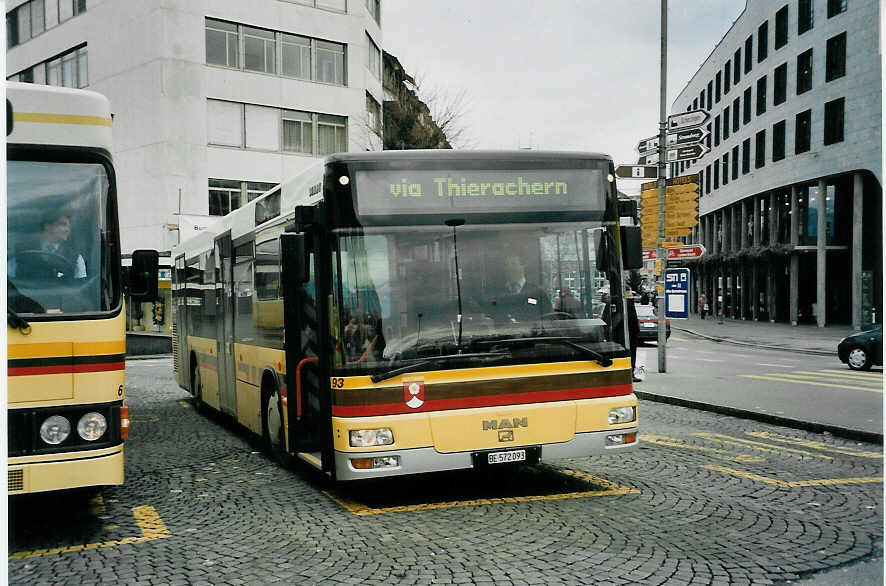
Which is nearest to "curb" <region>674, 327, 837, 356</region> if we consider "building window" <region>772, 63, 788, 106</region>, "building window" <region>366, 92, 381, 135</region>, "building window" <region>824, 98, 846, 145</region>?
"building window" <region>824, 98, 846, 145</region>

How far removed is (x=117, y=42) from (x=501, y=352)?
3391 cm

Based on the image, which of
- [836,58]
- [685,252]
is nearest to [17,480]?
[685,252]

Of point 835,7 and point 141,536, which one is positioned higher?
point 835,7

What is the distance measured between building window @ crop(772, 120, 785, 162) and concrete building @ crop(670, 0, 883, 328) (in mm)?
56

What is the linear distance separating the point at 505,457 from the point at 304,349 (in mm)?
2118

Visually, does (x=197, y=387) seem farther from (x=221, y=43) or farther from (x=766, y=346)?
(x=221, y=43)

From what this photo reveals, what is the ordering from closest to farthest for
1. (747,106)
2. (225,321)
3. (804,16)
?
(225,321) < (804,16) < (747,106)

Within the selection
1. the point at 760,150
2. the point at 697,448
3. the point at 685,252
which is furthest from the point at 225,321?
the point at 760,150

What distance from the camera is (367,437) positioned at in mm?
6777

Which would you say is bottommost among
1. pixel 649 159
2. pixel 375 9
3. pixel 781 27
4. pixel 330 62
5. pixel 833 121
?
pixel 649 159

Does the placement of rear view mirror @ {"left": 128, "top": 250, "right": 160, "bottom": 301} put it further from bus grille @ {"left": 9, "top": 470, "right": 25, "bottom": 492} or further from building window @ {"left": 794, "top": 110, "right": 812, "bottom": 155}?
building window @ {"left": 794, "top": 110, "right": 812, "bottom": 155}

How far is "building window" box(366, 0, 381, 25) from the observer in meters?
41.7

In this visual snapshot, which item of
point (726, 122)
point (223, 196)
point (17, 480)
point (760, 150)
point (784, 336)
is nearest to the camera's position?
point (17, 480)

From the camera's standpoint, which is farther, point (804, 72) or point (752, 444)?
point (804, 72)
